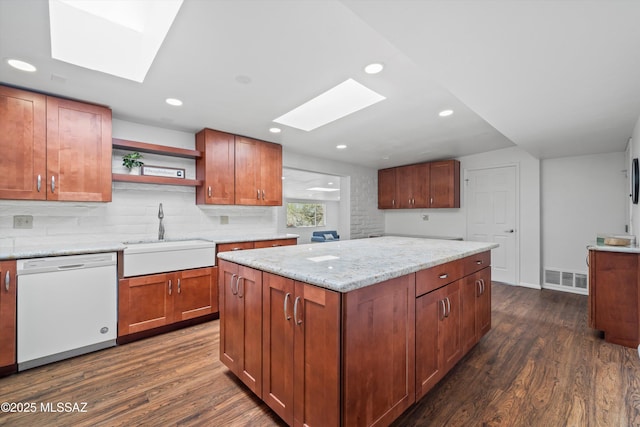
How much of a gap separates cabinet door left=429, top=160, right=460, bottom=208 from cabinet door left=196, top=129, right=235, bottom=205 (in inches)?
142

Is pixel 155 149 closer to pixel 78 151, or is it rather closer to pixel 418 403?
pixel 78 151

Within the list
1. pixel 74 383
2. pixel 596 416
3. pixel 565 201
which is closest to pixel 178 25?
pixel 74 383

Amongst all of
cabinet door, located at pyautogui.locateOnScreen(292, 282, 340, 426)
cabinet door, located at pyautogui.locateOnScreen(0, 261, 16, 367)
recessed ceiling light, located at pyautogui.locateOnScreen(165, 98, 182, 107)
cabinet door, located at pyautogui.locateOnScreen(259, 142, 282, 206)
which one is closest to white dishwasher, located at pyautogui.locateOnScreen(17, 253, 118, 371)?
cabinet door, located at pyautogui.locateOnScreen(0, 261, 16, 367)

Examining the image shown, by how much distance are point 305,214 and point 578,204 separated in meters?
6.34

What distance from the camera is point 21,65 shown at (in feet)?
6.45

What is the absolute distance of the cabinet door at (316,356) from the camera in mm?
1182

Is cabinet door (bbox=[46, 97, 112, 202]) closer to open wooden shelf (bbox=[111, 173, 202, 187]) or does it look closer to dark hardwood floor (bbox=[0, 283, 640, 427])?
open wooden shelf (bbox=[111, 173, 202, 187])

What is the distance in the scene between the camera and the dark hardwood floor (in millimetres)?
1593

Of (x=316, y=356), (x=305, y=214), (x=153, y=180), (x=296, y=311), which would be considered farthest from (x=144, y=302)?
(x=305, y=214)

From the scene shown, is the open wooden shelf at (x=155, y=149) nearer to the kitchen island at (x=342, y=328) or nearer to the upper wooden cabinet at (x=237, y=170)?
the upper wooden cabinet at (x=237, y=170)

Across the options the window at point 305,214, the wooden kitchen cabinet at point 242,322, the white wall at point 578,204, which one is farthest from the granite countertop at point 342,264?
the window at point 305,214

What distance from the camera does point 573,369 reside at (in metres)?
2.09

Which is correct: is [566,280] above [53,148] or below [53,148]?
below

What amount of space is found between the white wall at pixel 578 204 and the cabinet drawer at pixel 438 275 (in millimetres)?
3438
